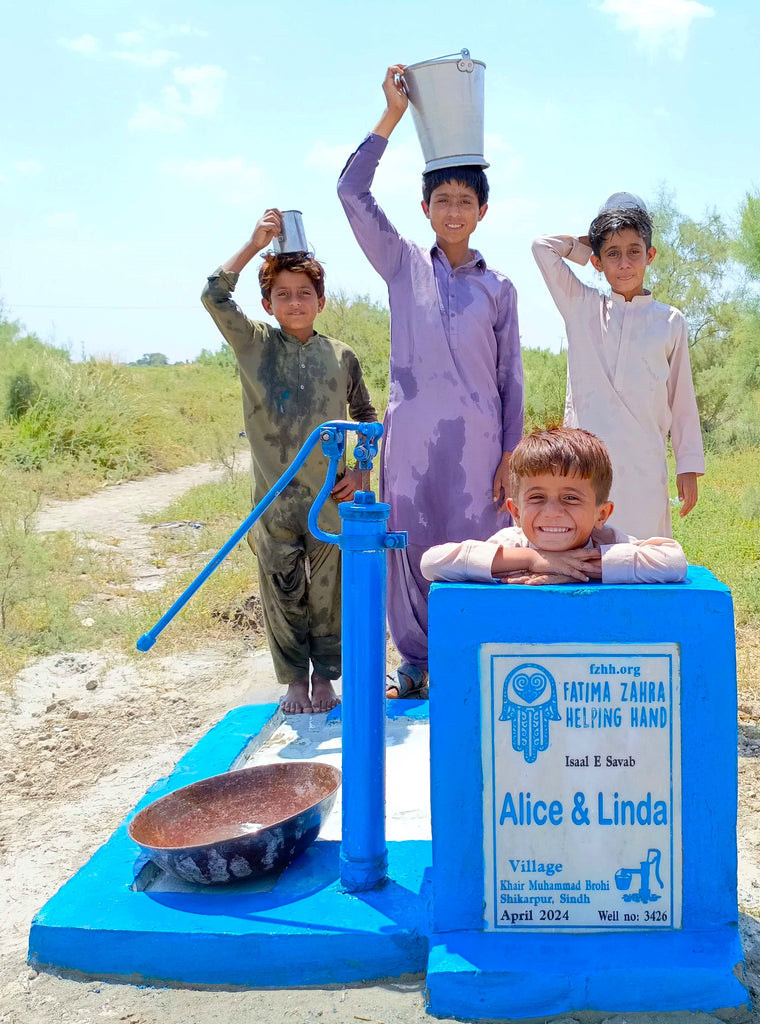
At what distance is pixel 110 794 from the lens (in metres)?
3.30

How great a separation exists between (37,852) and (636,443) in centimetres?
226

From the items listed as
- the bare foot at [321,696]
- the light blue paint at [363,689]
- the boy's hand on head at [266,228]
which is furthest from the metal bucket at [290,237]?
the bare foot at [321,696]

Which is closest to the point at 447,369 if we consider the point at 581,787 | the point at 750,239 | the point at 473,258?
the point at 473,258

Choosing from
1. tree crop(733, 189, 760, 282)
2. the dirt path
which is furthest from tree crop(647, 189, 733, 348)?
the dirt path

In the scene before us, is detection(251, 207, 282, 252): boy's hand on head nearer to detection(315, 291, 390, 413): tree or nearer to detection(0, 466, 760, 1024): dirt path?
detection(0, 466, 760, 1024): dirt path

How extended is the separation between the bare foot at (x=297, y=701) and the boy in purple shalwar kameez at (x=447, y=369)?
0.62 m

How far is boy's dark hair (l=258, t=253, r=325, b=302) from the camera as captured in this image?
10.6 feet

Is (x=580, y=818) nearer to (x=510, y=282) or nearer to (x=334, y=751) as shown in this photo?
(x=334, y=751)

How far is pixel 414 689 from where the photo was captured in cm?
354

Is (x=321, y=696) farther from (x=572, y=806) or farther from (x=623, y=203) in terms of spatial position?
(x=623, y=203)

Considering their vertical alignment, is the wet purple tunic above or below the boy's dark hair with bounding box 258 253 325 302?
below

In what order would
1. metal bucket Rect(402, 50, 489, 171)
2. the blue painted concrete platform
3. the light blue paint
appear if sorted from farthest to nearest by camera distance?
metal bucket Rect(402, 50, 489, 171)
the light blue paint
the blue painted concrete platform

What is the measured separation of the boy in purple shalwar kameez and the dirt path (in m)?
1.28

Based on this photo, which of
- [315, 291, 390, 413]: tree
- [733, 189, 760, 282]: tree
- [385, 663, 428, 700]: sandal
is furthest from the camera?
[315, 291, 390, 413]: tree
